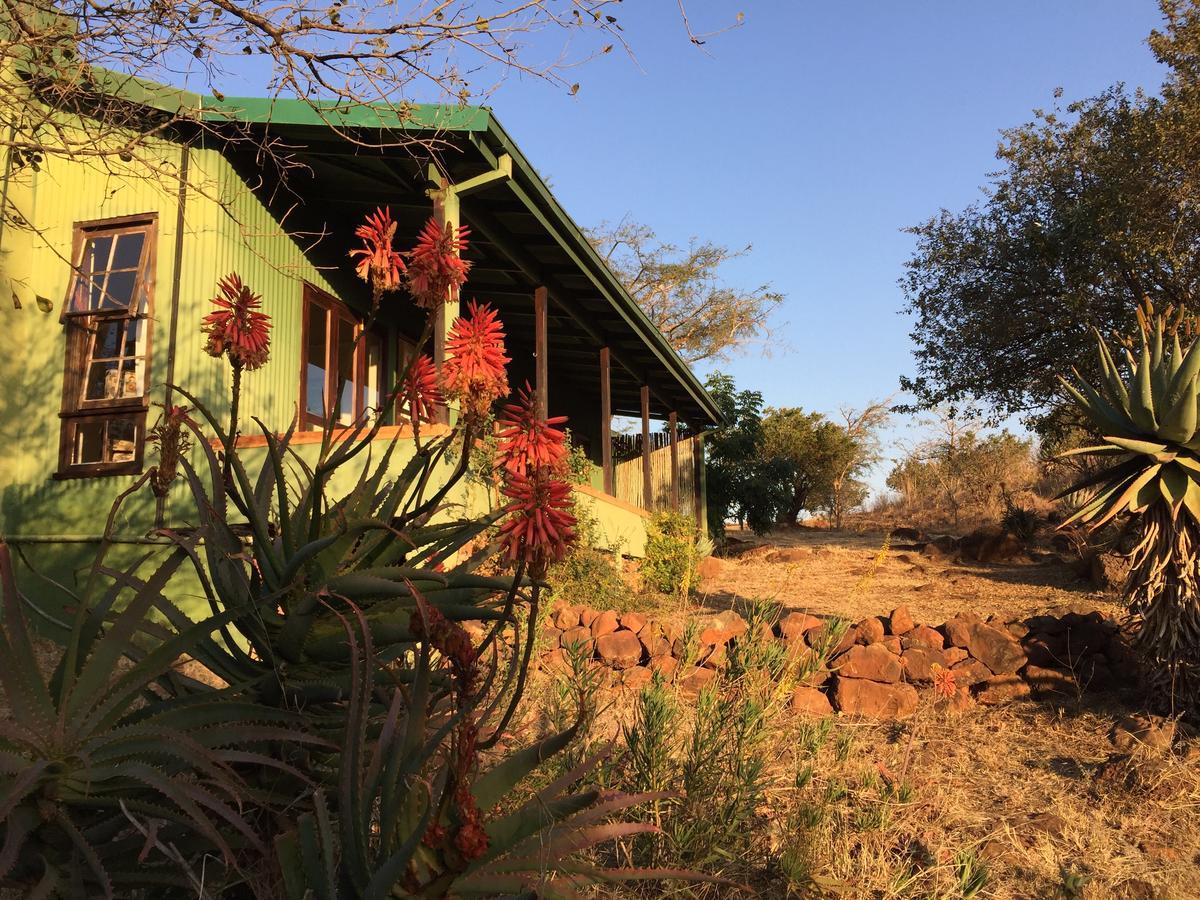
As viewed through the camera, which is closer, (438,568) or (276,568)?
(276,568)

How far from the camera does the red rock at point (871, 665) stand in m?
6.05

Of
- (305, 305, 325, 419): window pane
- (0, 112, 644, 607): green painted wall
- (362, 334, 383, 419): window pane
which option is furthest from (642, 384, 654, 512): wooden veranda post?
(0, 112, 644, 607): green painted wall

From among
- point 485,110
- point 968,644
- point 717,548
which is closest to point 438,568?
point 968,644

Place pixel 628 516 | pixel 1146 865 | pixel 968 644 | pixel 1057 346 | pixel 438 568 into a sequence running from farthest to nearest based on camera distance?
pixel 1057 346 → pixel 628 516 → pixel 968 644 → pixel 1146 865 → pixel 438 568

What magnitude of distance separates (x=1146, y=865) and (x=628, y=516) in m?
10.1

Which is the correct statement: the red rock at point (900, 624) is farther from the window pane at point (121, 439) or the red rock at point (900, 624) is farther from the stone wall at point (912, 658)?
the window pane at point (121, 439)

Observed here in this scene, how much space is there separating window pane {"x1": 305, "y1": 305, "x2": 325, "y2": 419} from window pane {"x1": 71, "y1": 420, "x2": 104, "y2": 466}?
2.04 metres

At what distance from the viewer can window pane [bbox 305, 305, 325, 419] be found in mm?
10083

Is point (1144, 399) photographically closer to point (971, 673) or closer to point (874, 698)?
point (971, 673)

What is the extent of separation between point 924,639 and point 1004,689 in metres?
0.58

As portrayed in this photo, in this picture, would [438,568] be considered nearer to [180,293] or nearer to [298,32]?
[298,32]

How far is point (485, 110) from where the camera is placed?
7820 mm

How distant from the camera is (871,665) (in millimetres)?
6082

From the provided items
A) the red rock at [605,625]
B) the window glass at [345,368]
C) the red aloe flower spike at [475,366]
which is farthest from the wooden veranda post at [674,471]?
the red aloe flower spike at [475,366]
